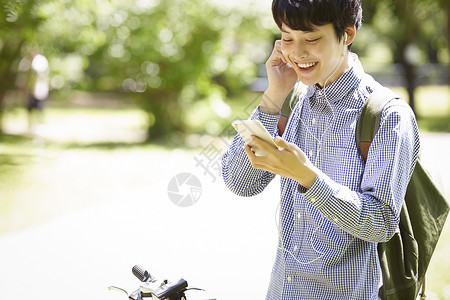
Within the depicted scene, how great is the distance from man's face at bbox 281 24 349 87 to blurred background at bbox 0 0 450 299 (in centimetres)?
56

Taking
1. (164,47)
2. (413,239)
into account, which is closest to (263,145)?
(413,239)

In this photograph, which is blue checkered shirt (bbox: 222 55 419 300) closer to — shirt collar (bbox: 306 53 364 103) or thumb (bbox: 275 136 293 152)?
shirt collar (bbox: 306 53 364 103)

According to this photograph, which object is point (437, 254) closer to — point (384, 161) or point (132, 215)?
point (132, 215)

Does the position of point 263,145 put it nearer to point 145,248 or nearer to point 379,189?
point 379,189

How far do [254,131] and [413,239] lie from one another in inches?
26.1

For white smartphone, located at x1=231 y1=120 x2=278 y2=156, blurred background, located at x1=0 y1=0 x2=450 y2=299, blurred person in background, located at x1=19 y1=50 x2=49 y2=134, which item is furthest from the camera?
blurred person in background, located at x1=19 y1=50 x2=49 y2=134

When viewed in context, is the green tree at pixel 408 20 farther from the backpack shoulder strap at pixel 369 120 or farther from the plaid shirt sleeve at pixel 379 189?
the plaid shirt sleeve at pixel 379 189

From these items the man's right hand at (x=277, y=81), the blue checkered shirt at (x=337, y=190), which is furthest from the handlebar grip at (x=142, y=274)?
the man's right hand at (x=277, y=81)

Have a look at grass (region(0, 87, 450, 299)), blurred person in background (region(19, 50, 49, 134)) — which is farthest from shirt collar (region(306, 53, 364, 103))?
blurred person in background (region(19, 50, 49, 134))

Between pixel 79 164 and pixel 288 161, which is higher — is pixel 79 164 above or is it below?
above

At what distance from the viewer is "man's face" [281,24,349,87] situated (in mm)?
1949

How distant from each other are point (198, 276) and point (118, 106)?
57.9 ft

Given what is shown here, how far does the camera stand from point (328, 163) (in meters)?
1.98

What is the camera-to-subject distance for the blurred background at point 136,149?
227 inches
